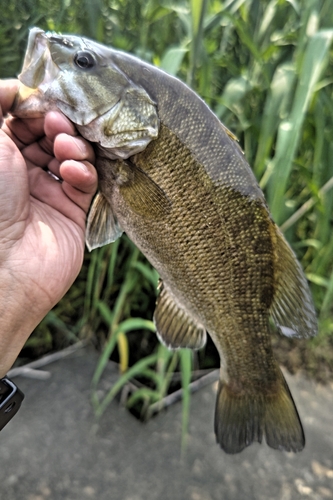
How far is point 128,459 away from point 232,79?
171 centimetres

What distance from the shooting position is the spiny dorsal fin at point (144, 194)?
94 cm

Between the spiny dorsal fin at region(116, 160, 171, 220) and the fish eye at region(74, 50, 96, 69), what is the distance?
0.23 metres

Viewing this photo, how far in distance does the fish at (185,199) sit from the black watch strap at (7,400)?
0.44 m

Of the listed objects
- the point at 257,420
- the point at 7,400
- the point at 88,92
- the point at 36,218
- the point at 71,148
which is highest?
the point at 88,92

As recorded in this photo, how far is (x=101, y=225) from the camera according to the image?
1.04 meters

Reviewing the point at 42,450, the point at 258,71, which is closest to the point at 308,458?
the point at 42,450

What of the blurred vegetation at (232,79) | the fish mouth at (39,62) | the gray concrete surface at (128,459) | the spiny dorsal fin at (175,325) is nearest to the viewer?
the fish mouth at (39,62)

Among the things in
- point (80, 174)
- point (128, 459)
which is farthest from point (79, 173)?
point (128, 459)

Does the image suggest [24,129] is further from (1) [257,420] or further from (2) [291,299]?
(1) [257,420]

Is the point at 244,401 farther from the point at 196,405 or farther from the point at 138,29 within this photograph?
the point at 138,29

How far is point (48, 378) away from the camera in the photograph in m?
2.06

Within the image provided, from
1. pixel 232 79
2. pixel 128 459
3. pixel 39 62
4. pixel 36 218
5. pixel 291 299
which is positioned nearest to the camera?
pixel 39 62

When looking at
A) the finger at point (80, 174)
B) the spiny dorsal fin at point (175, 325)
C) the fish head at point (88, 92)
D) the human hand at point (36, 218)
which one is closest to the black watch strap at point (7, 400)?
the human hand at point (36, 218)

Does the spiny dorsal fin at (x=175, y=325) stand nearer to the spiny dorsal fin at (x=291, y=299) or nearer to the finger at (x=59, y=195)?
the spiny dorsal fin at (x=291, y=299)
